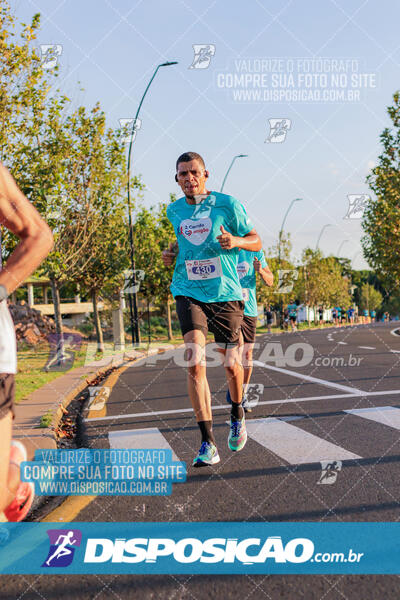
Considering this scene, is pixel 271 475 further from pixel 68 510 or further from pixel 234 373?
pixel 68 510

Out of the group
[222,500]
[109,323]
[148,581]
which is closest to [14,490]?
[148,581]

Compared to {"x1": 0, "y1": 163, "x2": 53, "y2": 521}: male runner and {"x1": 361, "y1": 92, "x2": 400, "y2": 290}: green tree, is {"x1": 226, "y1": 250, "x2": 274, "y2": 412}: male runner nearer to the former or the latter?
{"x1": 0, "y1": 163, "x2": 53, "y2": 521}: male runner

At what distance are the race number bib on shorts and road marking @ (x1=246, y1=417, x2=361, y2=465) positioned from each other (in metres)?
1.52

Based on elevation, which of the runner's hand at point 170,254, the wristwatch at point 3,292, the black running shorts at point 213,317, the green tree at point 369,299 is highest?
the runner's hand at point 170,254

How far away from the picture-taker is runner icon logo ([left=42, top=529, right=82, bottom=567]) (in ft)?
10.0

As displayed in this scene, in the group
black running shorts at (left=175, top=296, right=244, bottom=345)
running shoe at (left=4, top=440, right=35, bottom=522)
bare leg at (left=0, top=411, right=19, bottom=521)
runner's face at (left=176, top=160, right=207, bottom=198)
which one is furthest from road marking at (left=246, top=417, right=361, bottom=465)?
bare leg at (left=0, top=411, right=19, bottom=521)

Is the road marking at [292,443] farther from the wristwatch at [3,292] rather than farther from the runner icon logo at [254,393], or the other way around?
the wristwatch at [3,292]

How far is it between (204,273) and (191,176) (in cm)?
71

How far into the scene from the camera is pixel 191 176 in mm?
4605

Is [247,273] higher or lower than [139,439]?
higher

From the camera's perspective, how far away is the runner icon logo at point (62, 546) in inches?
120

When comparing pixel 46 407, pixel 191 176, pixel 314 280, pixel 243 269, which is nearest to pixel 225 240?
pixel 191 176

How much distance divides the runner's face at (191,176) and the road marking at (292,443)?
2138 mm

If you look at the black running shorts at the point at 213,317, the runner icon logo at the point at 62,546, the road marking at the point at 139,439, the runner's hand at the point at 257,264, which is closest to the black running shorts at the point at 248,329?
the runner's hand at the point at 257,264
